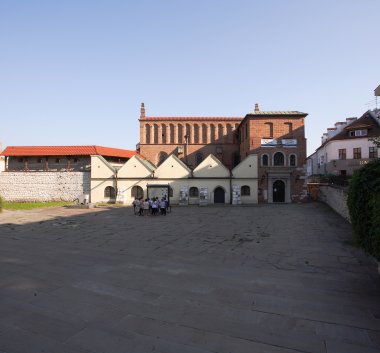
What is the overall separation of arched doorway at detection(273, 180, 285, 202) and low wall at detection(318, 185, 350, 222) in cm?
410

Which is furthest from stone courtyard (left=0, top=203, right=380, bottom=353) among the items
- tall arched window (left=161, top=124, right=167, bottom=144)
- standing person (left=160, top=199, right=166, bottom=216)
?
tall arched window (left=161, top=124, right=167, bottom=144)

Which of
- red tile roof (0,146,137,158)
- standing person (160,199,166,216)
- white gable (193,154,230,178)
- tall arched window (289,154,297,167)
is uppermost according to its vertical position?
red tile roof (0,146,137,158)

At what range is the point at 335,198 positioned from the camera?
22484 millimetres

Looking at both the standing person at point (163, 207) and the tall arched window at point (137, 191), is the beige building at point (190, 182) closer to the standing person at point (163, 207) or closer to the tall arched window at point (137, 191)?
the tall arched window at point (137, 191)

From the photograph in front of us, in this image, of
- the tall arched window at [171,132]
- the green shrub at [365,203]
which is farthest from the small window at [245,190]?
the green shrub at [365,203]

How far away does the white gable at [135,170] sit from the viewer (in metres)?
31.9

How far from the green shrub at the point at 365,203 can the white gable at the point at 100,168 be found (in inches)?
1145

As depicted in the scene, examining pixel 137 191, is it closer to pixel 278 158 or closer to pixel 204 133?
pixel 204 133

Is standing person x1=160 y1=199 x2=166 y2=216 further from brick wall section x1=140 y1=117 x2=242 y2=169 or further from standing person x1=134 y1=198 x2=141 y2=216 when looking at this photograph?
brick wall section x1=140 y1=117 x2=242 y2=169

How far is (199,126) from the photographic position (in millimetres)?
43812

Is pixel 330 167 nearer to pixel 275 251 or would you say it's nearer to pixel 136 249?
pixel 275 251

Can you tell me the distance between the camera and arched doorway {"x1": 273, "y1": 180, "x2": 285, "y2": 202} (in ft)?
105

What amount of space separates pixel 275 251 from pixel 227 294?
4.64m

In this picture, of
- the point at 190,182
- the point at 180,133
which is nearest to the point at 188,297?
the point at 190,182
